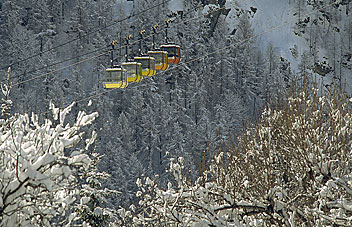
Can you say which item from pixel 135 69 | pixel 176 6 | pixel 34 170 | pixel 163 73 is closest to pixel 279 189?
pixel 34 170

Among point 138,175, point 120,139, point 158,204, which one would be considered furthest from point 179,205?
point 120,139

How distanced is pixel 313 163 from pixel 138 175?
166 ft

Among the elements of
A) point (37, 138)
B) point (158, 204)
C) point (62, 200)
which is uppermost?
point (37, 138)

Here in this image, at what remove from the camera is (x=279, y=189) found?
27.2ft

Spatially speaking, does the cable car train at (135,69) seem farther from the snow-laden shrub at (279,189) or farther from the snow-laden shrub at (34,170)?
the snow-laden shrub at (34,170)

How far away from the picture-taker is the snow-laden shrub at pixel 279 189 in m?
7.73

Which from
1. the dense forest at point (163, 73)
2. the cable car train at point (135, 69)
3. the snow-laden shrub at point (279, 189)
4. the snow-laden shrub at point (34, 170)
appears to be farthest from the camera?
the dense forest at point (163, 73)

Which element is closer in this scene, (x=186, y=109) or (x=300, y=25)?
(x=186, y=109)

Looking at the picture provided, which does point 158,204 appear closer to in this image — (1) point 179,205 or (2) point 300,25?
(1) point 179,205

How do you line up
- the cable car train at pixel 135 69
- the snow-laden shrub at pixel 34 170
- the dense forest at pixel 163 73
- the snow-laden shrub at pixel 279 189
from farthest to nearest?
the dense forest at pixel 163 73 < the cable car train at pixel 135 69 < the snow-laden shrub at pixel 279 189 < the snow-laden shrub at pixel 34 170

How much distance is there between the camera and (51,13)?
A: 9762 cm

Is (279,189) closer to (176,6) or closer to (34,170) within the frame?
(34,170)

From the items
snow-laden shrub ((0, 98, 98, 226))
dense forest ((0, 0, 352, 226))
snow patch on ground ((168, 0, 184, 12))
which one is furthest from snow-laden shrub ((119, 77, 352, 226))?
snow patch on ground ((168, 0, 184, 12))

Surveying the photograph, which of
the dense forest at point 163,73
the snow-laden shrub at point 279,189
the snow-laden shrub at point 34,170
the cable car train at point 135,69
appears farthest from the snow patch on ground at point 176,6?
the snow-laden shrub at point 34,170
